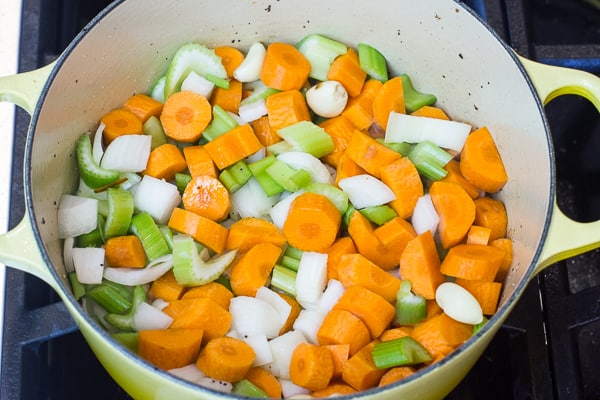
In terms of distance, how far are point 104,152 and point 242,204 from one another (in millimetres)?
259

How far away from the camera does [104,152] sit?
4.49ft

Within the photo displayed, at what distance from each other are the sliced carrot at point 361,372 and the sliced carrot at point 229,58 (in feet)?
2.00

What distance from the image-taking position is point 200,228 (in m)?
1.29

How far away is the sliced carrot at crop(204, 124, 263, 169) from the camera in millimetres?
1372

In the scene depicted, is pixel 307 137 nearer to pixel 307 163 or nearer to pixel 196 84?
pixel 307 163

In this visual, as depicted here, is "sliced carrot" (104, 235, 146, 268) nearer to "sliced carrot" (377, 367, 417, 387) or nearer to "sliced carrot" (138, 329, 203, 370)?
"sliced carrot" (138, 329, 203, 370)

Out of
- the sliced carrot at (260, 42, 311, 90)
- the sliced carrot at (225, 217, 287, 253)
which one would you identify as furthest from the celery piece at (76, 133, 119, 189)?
the sliced carrot at (260, 42, 311, 90)

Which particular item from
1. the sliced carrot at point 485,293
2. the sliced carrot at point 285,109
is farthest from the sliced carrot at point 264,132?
the sliced carrot at point 485,293

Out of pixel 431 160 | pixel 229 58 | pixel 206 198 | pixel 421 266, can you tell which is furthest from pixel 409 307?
pixel 229 58

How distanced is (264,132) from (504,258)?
0.49m

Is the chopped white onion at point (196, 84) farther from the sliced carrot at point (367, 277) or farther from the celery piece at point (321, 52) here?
the sliced carrot at point (367, 277)

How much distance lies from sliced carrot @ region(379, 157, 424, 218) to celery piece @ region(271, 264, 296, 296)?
23 centimetres

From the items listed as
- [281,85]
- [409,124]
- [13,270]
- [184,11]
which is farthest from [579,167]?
[13,270]

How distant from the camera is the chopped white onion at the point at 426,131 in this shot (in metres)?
1.40
